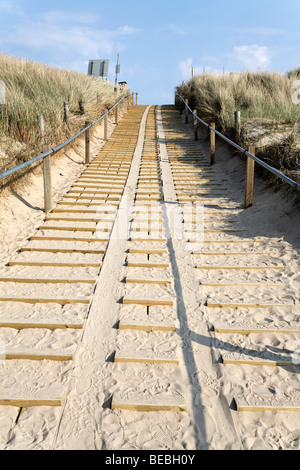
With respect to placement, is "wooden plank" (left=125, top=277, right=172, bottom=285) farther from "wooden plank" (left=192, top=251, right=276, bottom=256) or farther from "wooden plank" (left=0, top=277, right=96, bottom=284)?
"wooden plank" (left=192, top=251, right=276, bottom=256)

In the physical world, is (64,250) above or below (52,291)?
above

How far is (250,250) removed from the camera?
4.78m

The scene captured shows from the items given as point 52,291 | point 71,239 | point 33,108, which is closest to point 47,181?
point 71,239

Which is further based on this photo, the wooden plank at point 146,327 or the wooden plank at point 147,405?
the wooden plank at point 146,327

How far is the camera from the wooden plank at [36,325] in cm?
311

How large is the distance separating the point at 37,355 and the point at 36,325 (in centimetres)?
42

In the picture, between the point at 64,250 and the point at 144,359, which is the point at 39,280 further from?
the point at 144,359

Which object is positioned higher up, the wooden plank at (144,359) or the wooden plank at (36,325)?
the wooden plank at (36,325)

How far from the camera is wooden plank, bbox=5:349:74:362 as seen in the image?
274 centimetres

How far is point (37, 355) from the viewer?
274cm

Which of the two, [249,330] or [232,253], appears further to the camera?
[232,253]

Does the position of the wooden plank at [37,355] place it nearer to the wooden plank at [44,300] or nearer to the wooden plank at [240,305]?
the wooden plank at [44,300]

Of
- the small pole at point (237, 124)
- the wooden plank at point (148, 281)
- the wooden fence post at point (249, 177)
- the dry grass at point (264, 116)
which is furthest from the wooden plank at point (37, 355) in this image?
the small pole at point (237, 124)
